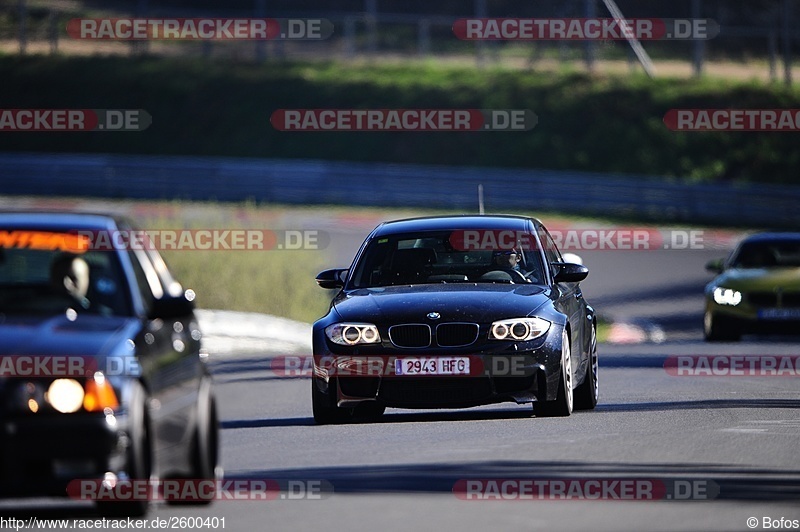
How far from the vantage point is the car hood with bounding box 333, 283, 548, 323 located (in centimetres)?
1278

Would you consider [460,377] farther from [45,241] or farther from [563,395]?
[45,241]

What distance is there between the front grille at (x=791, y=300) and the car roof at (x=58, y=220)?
16441mm

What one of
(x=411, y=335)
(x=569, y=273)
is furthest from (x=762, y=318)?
(x=411, y=335)

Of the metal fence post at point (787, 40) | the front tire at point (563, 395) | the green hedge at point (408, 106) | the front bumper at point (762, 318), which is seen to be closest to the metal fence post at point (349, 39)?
the green hedge at point (408, 106)

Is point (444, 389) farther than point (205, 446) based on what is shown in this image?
Yes

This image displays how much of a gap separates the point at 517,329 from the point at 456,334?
0.43m

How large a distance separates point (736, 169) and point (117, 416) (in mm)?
44434

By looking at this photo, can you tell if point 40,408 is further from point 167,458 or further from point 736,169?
point 736,169

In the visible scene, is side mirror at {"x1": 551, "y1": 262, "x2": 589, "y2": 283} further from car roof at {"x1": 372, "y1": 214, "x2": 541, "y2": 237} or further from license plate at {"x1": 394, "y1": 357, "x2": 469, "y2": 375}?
license plate at {"x1": 394, "y1": 357, "x2": 469, "y2": 375}

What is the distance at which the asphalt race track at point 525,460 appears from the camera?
334 inches

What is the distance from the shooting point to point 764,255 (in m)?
25.1

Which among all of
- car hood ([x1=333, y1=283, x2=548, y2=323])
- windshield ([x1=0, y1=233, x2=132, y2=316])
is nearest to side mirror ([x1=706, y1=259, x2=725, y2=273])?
car hood ([x1=333, y1=283, x2=548, y2=323])

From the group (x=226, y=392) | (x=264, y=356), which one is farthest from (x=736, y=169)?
(x=226, y=392)

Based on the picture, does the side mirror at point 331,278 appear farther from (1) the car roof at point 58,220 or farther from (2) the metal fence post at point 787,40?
(2) the metal fence post at point 787,40
